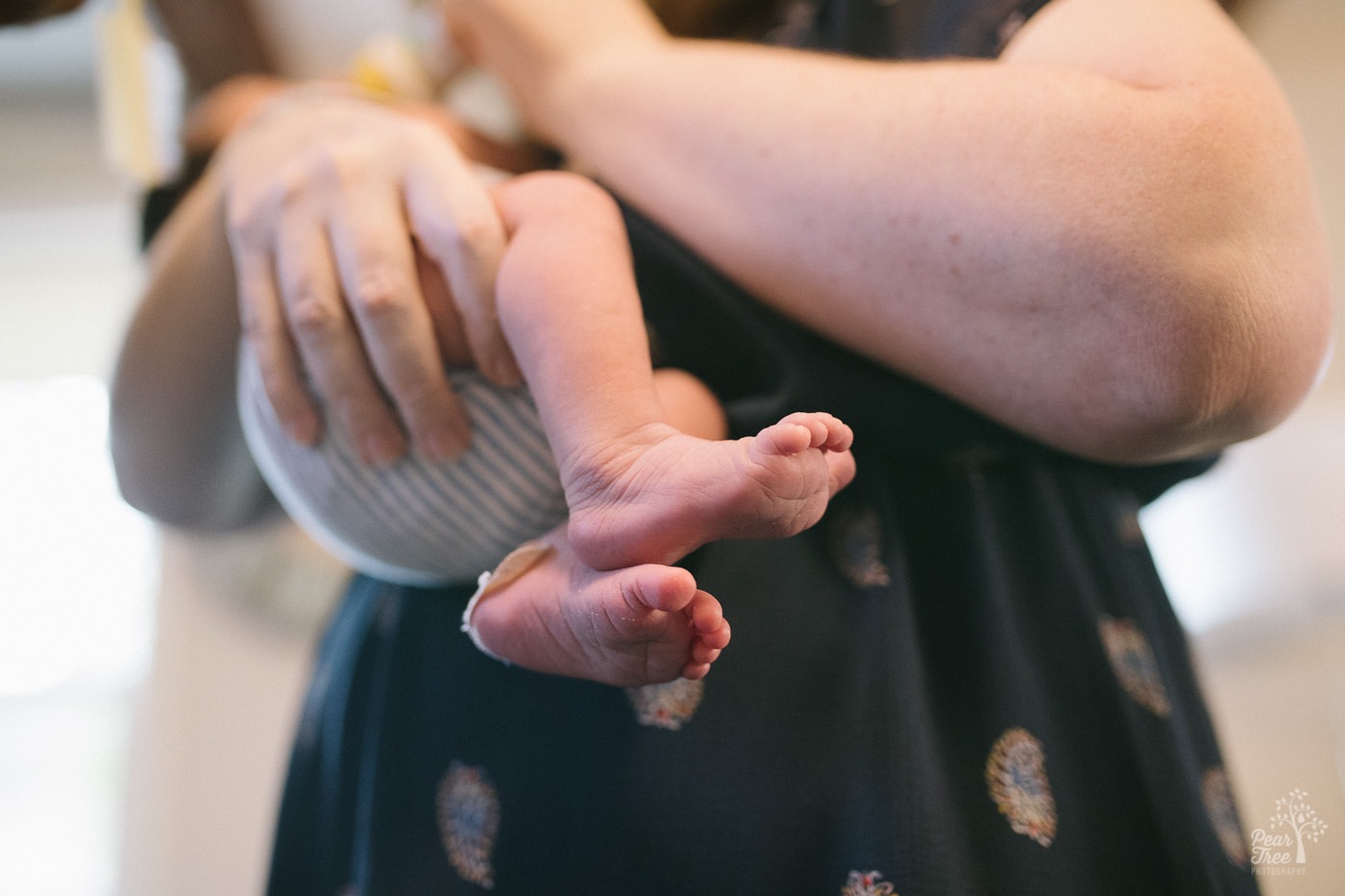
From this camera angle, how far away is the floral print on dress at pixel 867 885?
1.08 feet

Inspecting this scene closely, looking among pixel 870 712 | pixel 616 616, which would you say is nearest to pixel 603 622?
pixel 616 616

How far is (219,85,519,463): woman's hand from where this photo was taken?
15.6 inches

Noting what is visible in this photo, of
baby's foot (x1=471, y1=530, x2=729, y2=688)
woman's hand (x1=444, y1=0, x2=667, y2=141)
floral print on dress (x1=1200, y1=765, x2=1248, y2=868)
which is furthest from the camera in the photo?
woman's hand (x1=444, y1=0, x2=667, y2=141)

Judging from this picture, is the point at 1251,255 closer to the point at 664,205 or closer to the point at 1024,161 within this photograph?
the point at 1024,161

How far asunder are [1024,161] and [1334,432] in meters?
0.25

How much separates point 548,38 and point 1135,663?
1.67 feet

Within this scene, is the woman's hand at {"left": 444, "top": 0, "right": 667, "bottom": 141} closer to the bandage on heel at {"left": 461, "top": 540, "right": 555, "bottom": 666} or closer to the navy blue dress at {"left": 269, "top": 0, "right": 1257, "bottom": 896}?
the navy blue dress at {"left": 269, "top": 0, "right": 1257, "bottom": 896}

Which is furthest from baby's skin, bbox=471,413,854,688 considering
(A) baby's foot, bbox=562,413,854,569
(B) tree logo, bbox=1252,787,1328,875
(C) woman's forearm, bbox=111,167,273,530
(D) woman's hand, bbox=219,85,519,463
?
(C) woman's forearm, bbox=111,167,273,530

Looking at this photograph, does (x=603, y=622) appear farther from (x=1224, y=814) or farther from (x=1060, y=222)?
(x=1224, y=814)

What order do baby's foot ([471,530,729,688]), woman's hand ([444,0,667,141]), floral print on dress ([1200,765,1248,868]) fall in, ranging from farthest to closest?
woman's hand ([444,0,667,141]) < floral print on dress ([1200,765,1248,868]) < baby's foot ([471,530,729,688])

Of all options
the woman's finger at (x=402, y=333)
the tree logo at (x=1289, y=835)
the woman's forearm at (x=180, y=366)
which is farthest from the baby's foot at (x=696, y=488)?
the woman's forearm at (x=180, y=366)

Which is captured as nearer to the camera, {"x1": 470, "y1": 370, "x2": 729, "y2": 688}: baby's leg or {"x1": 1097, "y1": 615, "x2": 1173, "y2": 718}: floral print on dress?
{"x1": 470, "y1": 370, "x2": 729, "y2": 688}: baby's leg

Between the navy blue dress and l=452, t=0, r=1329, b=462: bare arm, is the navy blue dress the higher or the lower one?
the lower one

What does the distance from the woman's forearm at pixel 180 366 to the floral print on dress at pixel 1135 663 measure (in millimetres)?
577
